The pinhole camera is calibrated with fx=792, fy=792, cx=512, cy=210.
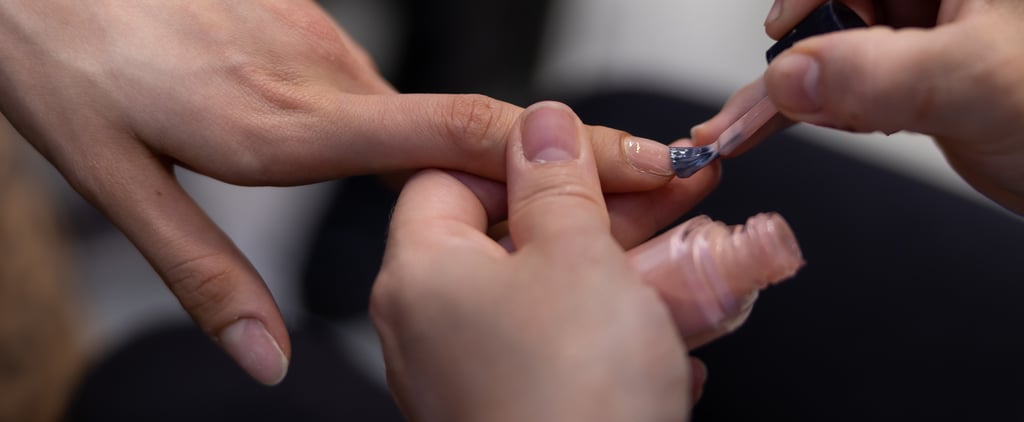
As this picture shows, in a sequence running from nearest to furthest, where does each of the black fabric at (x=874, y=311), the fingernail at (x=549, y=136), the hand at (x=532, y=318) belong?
1. the hand at (x=532, y=318)
2. the fingernail at (x=549, y=136)
3. the black fabric at (x=874, y=311)

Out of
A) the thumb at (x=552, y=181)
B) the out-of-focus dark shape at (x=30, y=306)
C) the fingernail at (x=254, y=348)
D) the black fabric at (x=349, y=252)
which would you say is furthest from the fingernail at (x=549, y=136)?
the out-of-focus dark shape at (x=30, y=306)

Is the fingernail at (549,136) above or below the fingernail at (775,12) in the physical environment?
below

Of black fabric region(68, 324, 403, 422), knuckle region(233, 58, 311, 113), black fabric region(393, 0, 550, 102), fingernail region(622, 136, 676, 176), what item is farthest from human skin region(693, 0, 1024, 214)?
black fabric region(393, 0, 550, 102)

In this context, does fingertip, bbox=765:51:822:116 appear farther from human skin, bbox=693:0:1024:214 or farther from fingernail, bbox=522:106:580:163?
fingernail, bbox=522:106:580:163

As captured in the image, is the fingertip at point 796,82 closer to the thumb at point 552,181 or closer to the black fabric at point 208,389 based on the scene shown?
the thumb at point 552,181

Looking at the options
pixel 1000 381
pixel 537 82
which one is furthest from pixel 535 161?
pixel 537 82

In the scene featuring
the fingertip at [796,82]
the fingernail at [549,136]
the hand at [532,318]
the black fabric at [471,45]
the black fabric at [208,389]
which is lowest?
the black fabric at [208,389]

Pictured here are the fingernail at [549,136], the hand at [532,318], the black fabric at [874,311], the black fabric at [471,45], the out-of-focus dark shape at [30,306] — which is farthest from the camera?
the black fabric at [471,45]

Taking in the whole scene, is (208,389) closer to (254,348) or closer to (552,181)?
(254,348)
